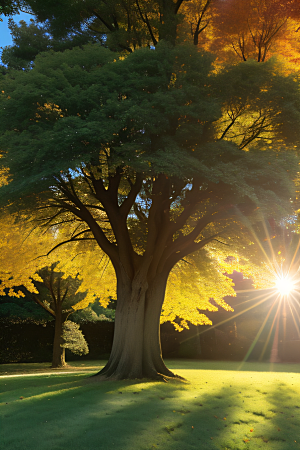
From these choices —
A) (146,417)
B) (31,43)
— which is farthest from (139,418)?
(31,43)

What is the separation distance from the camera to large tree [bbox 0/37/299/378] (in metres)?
8.17

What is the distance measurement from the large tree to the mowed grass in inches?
78.4

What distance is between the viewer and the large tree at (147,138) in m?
8.17

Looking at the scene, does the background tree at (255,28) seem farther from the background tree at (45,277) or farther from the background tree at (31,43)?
the background tree at (45,277)

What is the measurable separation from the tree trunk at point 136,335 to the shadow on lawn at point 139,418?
3.63 ft

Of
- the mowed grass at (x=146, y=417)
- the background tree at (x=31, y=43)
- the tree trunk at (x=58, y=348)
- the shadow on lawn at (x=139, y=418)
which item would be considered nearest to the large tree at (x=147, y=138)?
the mowed grass at (x=146, y=417)

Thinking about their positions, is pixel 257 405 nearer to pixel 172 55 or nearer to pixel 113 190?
pixel 113 190

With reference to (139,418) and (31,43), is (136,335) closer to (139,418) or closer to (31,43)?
(139,418)

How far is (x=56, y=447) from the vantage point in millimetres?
4992

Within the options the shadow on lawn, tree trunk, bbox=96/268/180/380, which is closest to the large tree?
tree trunk, bbox=96/268/180/380

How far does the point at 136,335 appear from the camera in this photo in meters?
10.5

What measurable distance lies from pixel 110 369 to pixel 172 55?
8648mm

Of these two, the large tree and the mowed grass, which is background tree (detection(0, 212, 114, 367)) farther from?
the mowed grass

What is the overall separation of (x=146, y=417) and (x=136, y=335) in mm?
4119
